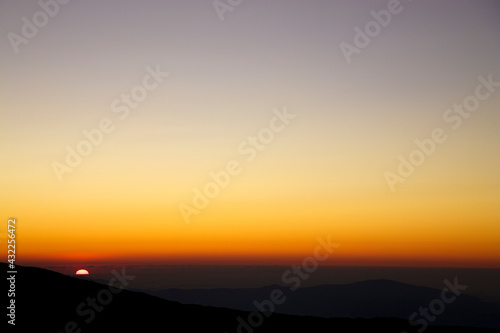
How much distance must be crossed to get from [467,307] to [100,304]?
5941 centimetres

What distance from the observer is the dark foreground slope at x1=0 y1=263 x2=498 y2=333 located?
19.2 meters

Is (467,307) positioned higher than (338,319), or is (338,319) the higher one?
(467,307)

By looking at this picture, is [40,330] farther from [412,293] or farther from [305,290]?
[305,290]

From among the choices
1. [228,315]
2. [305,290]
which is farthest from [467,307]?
[228,315]

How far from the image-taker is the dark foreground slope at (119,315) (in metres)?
19.2

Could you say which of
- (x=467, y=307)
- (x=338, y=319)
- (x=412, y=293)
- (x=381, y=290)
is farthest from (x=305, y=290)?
(x=338, y=319)

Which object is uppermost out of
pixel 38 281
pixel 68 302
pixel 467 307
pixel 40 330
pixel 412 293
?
pixel 412 293

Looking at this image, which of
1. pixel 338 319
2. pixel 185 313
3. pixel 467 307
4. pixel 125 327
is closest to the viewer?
pixel 125 327

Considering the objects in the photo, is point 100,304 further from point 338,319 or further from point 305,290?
point 305,290

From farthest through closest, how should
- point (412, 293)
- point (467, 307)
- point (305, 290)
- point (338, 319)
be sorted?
point (305, 290), point (412, 293), point (467, 307), point (338, 319)

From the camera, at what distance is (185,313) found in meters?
22.6

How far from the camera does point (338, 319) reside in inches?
976

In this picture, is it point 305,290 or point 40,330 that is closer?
point 40,330

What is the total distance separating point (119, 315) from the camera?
822 inches
